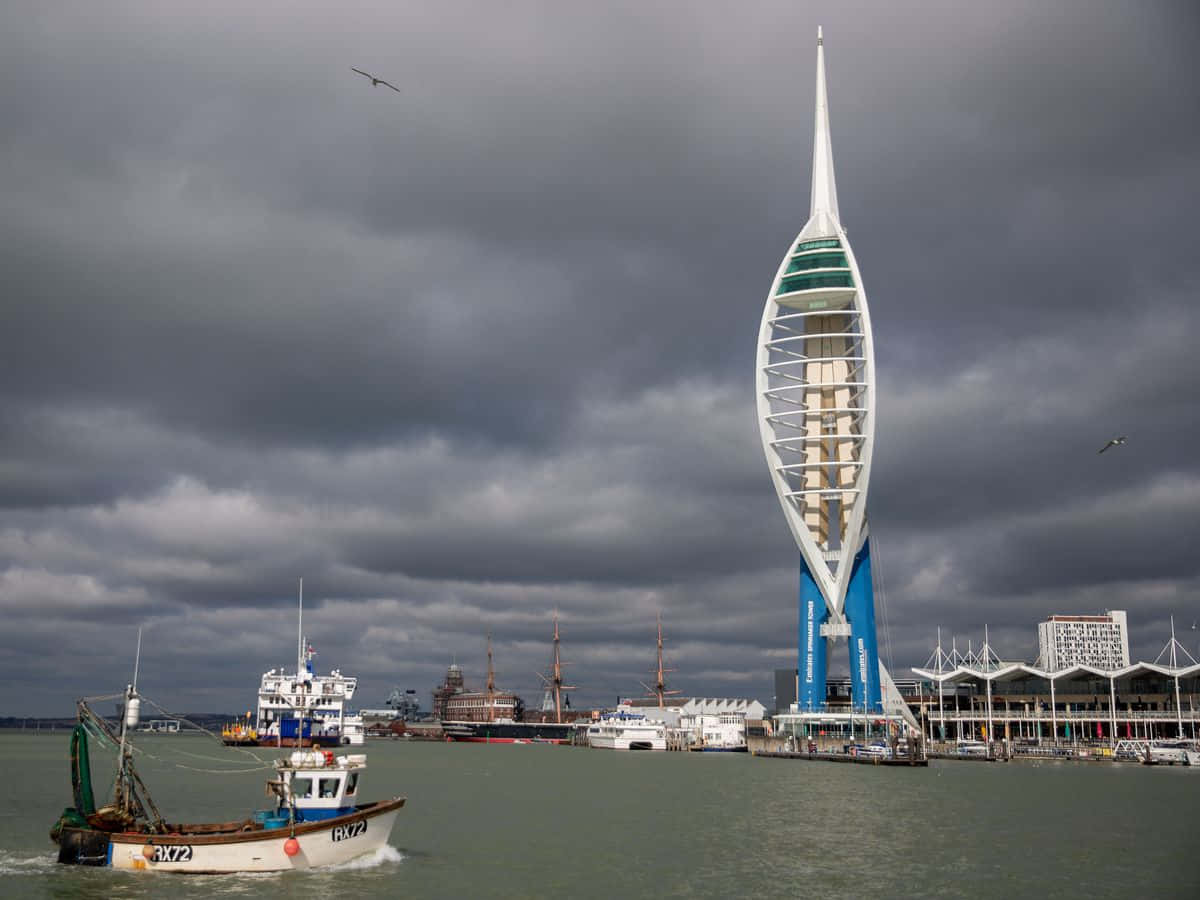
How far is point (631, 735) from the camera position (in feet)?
636

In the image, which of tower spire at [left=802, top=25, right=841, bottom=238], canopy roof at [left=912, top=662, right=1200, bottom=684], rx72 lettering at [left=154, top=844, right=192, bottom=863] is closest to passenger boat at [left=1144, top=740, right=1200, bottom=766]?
canopy roof at [left=912, top=662, right=1200, bottom=684]

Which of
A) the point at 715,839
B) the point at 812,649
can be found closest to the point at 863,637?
the point at 812,649

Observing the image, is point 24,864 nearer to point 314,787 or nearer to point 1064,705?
point 314,787

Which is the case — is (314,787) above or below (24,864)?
above

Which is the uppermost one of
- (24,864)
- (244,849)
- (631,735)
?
(244,849)

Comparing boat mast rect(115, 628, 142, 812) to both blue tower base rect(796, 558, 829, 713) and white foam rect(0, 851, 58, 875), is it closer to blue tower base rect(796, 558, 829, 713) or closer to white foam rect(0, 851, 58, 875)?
white foam rect(0, 851, 58, 875)

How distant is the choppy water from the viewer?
1459 inches

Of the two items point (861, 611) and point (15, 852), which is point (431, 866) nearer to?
point (15, 852)

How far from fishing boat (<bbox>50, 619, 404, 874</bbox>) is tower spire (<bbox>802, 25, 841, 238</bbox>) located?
127 meters

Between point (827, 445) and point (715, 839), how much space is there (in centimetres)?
10525

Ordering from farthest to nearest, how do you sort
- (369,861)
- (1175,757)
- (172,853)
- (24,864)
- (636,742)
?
1. (636,742)
2. (1175,757)
3. (24,864)
4. (369,861)
5. (172,853)

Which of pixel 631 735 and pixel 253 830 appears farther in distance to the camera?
pixel 631 735

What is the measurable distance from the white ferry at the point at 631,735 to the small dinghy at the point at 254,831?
15789cm

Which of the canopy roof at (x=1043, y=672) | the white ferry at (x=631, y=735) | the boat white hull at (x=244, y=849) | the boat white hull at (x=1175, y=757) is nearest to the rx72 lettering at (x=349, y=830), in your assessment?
the boat white hull at (x=244, y=849)
